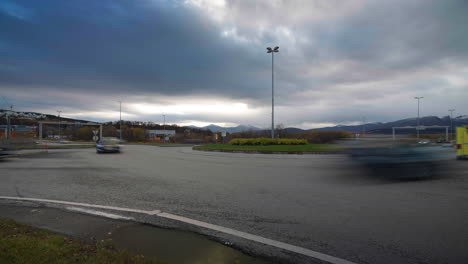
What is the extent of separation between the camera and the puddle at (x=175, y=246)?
303 cm

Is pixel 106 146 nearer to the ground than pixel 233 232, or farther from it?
farther from it

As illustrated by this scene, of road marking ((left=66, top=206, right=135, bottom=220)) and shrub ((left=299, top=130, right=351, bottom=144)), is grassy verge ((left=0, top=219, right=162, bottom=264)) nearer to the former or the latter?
road marking ((left=66, top=206, right=135, bottom=220))

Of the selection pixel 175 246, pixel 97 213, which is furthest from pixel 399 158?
pixel 97 213

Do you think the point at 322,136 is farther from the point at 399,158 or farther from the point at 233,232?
the point at 233,232

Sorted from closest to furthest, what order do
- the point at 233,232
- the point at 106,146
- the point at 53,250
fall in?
the point at 53,250 → the point at 233,232 → the point at 106,146

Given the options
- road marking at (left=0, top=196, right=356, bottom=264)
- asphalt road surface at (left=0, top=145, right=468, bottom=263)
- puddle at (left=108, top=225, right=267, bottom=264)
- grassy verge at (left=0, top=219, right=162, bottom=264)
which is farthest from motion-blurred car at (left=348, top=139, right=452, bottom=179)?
grassy verge at (left=0, top=219, right=162, bottom=264)

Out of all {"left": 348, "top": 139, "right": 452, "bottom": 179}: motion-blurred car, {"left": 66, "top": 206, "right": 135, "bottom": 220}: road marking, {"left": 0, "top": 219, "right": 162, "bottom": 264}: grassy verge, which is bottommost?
{"left": 66, "top": 206, "right": 135, "bottom": 220}: road marking

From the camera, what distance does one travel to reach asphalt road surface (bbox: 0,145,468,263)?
3303 millimetres

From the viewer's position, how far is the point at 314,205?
5180mm

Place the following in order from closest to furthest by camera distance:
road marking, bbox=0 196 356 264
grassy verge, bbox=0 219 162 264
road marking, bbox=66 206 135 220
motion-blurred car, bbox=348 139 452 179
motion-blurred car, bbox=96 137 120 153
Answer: grassy verge, bbox=0 219 162 264 → road marking, bbox=0 196 356 264 → road marking, bbox=66 206 135 220 → motion-blurred car, bbox=348 139 452 179 → motion-blurred car, bbox=96 137 120 153

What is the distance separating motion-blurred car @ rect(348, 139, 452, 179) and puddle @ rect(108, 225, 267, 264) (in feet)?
22.1

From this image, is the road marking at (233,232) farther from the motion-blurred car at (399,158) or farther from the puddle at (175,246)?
the motion-blurred car at (399,158)

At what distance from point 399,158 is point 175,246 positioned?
7.73m

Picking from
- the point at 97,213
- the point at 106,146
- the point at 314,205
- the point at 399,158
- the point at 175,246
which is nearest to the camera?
the point at 175,246
